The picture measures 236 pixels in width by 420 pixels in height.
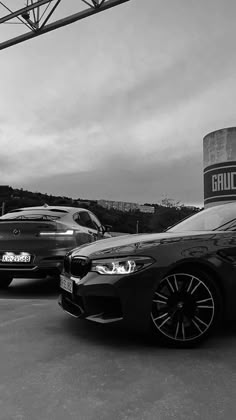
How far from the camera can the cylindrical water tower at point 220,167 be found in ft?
98.0

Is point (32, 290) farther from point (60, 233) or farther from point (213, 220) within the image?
point (213, 220)

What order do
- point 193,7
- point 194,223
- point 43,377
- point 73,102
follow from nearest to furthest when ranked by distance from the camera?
1. point 43,377
2. point 194,223
3. point 193,7
4. point 73,102

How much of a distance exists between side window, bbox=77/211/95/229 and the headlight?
319 cm

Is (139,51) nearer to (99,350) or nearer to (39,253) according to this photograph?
(39,253)

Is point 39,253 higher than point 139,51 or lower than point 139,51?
lower

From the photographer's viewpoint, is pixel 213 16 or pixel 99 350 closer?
pixel 99 350

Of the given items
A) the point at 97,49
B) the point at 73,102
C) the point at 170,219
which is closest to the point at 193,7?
the point at 97,49

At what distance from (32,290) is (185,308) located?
3.80 meters

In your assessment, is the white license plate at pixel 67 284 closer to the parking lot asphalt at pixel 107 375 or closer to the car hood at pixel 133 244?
the car hood at pixel 133 244

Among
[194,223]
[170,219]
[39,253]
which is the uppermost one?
[170,219]

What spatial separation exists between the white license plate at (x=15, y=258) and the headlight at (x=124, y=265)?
8.46 ft

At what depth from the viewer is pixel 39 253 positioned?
5586 mm

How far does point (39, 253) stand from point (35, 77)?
1102 cm

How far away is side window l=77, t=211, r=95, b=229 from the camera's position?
21.6ft
